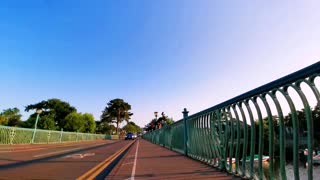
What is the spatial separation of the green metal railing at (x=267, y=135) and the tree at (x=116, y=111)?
459 feet

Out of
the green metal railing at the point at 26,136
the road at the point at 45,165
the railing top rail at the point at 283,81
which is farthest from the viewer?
the green metal railing at the point at 26,136

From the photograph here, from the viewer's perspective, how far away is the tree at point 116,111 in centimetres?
14975

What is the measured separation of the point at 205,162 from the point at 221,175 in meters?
2.70

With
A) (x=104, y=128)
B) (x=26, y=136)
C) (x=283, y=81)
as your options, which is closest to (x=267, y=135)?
(x=283, y=81)

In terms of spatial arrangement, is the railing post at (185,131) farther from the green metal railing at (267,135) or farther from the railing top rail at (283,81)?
the railing top rail at (283,81)

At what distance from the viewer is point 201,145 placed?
37.3ft

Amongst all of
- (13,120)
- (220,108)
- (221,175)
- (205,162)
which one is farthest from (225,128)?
(13,120)

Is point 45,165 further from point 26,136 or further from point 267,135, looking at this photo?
point 26,136

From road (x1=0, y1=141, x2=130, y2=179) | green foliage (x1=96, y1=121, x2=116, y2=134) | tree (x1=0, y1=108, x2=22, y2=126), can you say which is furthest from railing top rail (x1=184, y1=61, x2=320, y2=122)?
green foliage (x1=96, y1=121, x2=116, y2=134)

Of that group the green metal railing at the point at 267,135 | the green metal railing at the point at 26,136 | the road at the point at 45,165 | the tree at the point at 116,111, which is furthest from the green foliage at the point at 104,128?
the green metal railing at the point at 267,135

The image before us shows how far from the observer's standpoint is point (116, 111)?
150m

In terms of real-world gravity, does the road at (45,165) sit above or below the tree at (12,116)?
below

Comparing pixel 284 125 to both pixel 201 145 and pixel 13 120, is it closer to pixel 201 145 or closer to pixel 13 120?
pixel 201 145

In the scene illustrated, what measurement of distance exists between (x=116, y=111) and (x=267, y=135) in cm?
14583
